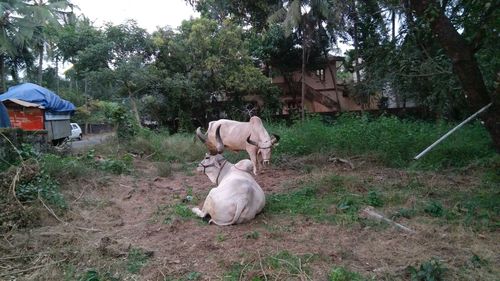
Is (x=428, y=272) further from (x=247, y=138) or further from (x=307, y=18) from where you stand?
(x=307, y=18)

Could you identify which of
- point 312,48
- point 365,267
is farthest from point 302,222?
point 312,48

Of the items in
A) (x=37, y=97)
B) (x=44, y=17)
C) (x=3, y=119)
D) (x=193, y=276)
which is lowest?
(x=193, y=276)

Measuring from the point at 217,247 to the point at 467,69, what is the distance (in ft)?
11.9

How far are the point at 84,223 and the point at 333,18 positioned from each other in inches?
641

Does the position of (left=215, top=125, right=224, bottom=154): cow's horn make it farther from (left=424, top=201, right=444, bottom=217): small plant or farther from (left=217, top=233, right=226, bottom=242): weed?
(left=424, top=201, right=444, bottom=217): small plant

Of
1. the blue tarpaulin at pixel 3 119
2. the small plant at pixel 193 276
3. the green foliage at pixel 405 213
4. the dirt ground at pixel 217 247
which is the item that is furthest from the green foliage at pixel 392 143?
the blue tarpaulin at pixel 3 119

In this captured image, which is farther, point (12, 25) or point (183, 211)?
point (12, 25)

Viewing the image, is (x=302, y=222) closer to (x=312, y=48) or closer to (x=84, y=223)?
(x=84, y=223)

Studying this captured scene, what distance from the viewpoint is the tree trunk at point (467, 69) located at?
4.70m

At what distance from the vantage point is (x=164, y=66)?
19.5 m

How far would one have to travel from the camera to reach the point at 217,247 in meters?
4.16

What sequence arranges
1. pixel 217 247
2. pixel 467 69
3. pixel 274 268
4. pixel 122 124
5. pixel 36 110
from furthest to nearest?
pixel 36 110
pixel 122 124
pixel 467 69
pixel 217 247
pixel 274 268

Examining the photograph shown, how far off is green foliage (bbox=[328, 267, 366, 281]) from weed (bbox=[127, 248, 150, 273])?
181 cm

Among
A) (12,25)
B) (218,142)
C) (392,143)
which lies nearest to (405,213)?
(218,142)
